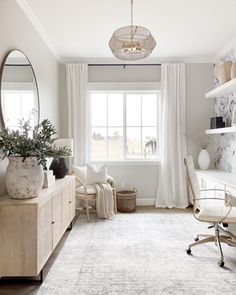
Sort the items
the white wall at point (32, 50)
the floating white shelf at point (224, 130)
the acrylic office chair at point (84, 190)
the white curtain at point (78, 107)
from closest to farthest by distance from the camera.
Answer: the white wall at point (32, 50)
the floating white shelf at point (224, 130)
the acrylic office chair at point (84, 190)
the white curtain at point (78, 107)

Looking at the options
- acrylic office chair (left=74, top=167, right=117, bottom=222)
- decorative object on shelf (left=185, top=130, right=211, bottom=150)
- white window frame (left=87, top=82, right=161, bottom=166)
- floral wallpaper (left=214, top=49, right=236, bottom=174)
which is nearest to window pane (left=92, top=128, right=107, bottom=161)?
white window frame (left=87, top=82, right=161, bottom=166)

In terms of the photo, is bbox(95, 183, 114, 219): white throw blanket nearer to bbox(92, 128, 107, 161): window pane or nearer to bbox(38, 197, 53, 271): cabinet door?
bbox(92, 128, 107, 161): window pane

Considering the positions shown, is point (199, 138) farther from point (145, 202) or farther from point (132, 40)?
point (132, 40)

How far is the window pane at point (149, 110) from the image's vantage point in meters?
5.55

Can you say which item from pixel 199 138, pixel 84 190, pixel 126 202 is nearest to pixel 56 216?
pixel 84 190

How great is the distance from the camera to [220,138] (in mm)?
5176

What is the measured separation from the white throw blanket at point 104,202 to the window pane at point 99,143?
1.03 meters

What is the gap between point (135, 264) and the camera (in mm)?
2824

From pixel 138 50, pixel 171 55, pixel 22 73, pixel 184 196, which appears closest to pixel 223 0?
pixel 138 50

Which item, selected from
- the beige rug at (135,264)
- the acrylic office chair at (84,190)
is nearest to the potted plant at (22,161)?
the beige rug at (135,264)

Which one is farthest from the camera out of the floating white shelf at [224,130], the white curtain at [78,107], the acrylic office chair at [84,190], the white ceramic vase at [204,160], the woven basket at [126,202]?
the white curtain at [78,107]

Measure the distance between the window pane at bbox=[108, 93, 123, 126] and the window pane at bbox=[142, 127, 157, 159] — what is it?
523 millimetres

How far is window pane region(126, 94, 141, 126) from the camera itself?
5555 millimetres

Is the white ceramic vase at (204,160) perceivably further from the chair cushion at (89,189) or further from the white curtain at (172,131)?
the chair cushion at (89,189)
